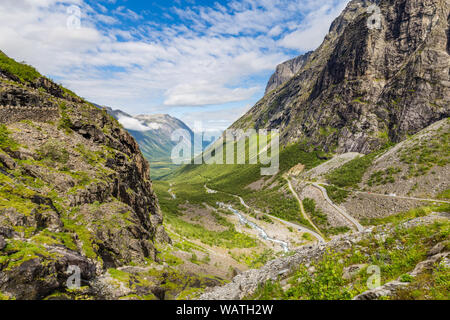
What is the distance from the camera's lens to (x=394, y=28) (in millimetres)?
103125

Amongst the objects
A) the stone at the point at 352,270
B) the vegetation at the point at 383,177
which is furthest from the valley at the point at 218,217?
the vegetation at the point at 383,177

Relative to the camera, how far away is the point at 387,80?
326 ft

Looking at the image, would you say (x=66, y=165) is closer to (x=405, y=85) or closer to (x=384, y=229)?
(x=384, y=229)

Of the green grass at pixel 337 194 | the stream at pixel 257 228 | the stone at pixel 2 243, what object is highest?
the stone at pixel 2 243

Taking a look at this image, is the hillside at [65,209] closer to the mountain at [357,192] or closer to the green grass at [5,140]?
the green grass at [5,140]

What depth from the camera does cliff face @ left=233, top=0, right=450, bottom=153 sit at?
268 feet

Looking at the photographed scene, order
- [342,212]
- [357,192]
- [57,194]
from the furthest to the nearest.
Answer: [357,192] < [342,212] < [57,194]

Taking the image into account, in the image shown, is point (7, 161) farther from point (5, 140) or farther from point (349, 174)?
point (349, 174)

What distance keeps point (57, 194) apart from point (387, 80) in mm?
123551

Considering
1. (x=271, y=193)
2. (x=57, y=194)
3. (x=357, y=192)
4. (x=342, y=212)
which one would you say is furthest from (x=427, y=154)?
(x=57, y=194)

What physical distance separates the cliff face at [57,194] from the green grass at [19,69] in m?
0.15

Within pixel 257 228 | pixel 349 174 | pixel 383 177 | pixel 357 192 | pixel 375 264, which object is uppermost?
pixel 349 174

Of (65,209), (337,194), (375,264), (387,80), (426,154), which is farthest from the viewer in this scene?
(387,80)

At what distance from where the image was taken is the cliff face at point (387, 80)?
81688 mm
